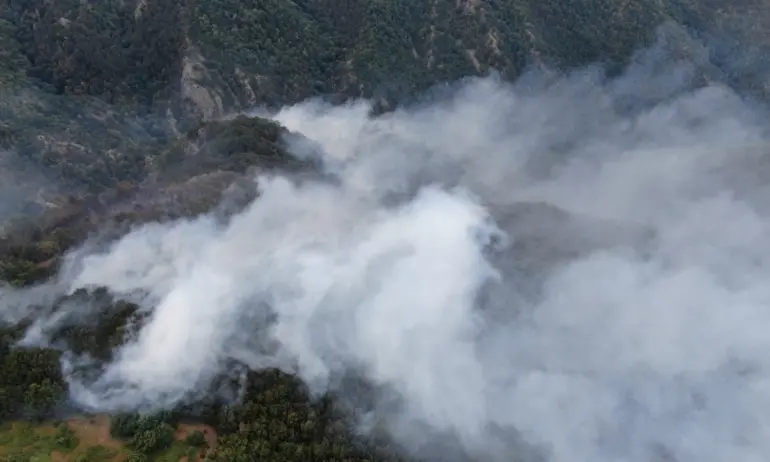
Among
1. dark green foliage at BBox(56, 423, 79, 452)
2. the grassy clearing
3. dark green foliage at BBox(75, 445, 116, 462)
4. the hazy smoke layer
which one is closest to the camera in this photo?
dark green foliage at BBox(75, 445, 116, 462)

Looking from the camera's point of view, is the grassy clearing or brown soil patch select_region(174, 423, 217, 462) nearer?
the grassy clearing

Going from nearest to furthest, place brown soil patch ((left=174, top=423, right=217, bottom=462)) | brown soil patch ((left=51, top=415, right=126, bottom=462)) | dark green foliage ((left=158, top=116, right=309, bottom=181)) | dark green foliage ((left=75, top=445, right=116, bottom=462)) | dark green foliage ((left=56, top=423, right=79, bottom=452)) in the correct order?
dark green foliage ((left=75, top=445, right=116, bottom=462)) < brown soil patch ((left=51, top=415, right=126, bottom=462)) < dark green foliage ((left=56, top=423, right=79, bottom=452)) < brown soil patch ((left=174, top=423, right=217, bottom=462)) < dark green foliage ((left=158, top=116, right=309, bottom=181))

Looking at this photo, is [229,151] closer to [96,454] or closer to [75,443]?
[75,443]

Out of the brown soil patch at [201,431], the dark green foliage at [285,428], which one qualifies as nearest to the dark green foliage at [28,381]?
the brown soil patch at [201,431]

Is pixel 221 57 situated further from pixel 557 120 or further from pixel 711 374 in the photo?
pixel 711 374

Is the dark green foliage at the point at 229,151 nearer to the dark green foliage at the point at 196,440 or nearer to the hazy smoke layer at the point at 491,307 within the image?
the hazy smoke layer at the point at 491,307

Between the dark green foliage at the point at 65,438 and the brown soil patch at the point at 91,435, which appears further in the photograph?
the dark green foliage at the point at 65,438

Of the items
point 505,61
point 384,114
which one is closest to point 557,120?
point 505,61

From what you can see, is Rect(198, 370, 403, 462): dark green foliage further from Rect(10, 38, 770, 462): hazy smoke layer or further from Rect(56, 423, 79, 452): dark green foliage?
Rect(56, 423, 79, 452): dark green foliage

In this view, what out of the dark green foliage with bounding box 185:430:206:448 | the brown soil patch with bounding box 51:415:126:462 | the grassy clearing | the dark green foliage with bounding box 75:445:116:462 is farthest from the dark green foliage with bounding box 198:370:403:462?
the dark green foliage with bounding box 75:445:116:462
